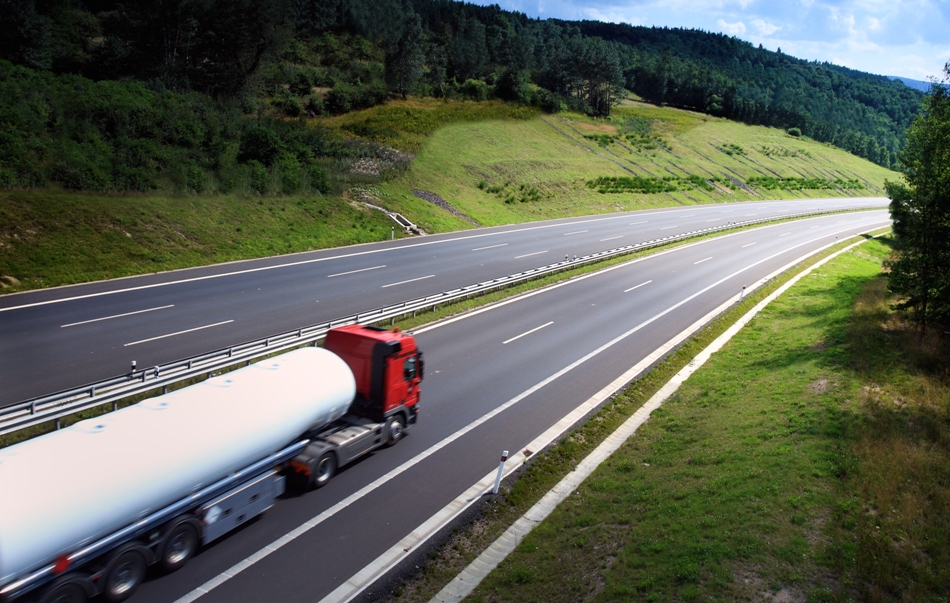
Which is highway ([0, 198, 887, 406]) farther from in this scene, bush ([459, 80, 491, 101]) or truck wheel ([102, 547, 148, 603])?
bush ([459, 80, 491, 101])

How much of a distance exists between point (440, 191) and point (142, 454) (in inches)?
1639

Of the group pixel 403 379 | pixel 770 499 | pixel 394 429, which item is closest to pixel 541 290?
pixel 403 379

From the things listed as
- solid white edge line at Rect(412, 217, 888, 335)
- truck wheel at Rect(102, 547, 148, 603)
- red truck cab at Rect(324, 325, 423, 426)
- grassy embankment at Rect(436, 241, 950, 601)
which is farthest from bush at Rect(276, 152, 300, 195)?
truck wheel at Rect(102, 547, 148, 603)

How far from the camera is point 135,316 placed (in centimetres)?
1995

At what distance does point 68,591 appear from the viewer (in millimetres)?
7578

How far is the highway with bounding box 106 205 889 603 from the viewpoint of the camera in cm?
924

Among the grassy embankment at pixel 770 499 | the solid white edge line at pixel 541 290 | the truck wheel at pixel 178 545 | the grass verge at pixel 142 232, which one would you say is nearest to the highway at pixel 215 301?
the grass verge at pixel 142 232

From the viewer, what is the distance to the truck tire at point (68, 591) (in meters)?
7.38

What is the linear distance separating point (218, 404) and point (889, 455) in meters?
12.7

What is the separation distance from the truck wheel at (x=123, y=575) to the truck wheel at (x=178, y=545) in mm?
323

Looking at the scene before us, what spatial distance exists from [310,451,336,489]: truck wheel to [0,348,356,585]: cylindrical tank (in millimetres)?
787

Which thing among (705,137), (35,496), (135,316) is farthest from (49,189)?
(705,137)

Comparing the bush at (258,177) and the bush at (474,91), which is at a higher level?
the bush at (474,91)

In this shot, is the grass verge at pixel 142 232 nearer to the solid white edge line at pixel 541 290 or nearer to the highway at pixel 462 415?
the highway at pixel 462 415
